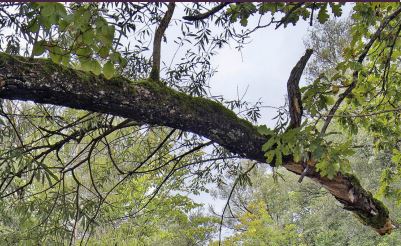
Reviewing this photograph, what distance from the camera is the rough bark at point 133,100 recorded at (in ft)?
3.65

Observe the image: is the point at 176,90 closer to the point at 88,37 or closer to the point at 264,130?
the point at 264,130

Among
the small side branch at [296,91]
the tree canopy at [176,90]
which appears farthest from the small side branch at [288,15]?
the small side branch at [296,91]

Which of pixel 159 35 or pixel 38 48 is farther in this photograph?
pixel 159 35

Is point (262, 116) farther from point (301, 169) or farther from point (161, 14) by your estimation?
point (161, 14)

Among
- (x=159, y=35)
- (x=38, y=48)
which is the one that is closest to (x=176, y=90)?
(x=159, y=35)

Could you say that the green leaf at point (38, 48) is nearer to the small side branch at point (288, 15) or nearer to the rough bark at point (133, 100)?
the rough bark at point (133, 100)

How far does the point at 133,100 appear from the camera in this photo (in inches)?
50.7

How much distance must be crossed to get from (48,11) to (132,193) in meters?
3.74

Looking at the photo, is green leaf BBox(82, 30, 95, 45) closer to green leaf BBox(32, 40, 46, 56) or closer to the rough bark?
green leaf BBox(32, 40, 46, 56)

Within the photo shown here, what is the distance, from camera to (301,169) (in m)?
1.68

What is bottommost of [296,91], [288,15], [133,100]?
[133,100]

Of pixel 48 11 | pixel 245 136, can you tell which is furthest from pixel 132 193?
pixel 48 11

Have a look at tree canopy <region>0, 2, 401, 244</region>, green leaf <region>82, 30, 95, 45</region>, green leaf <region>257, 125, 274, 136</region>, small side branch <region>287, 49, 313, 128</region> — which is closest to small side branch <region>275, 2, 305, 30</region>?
tree canopy <region>0, 2, 401, 244</region>

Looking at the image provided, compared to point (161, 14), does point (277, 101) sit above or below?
below
